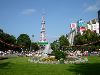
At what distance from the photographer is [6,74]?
25688 mm

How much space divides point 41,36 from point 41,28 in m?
4.23

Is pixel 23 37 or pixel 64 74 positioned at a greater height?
pixel 23 37

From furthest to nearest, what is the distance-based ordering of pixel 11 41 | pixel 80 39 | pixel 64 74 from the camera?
pixel 11 41
pixel 80 39
pixel 64 74

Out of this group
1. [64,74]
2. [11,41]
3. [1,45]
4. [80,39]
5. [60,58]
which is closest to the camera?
[64,74]

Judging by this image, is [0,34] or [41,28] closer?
[0,34]

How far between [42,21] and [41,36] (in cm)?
825

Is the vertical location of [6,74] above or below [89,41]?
below

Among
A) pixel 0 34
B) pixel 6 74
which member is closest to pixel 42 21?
pixel 0 34

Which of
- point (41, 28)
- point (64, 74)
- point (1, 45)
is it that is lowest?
point (64, 74)

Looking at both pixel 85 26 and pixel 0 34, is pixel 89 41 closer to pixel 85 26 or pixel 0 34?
pixel 0 34

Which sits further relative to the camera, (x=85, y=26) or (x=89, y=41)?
(x=85, y=26)

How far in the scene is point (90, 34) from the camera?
113 m

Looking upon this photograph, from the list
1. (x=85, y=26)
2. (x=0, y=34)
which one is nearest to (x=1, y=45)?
(x=0, y=34)

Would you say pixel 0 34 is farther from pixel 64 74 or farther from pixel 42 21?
pixel 64 74
